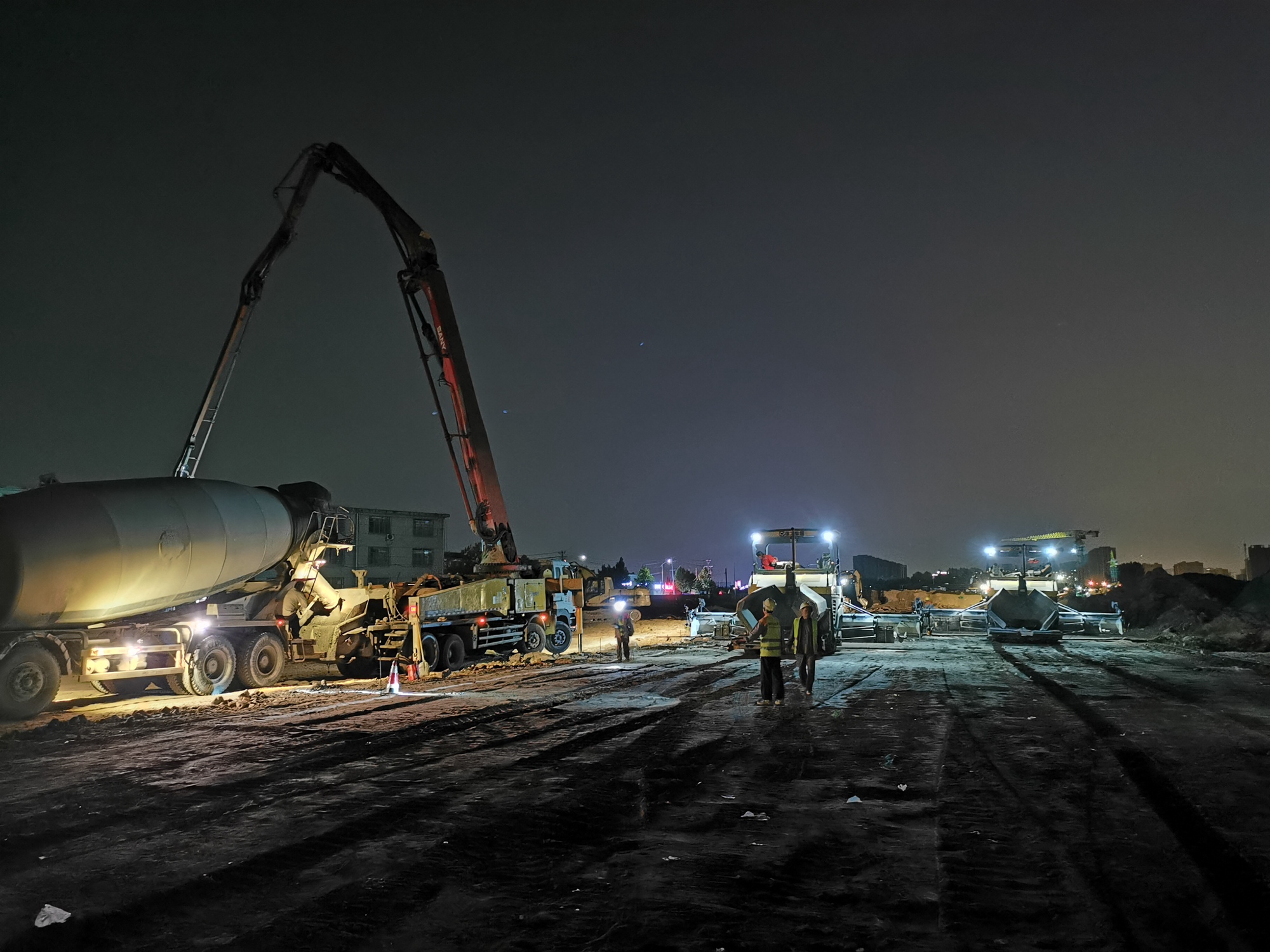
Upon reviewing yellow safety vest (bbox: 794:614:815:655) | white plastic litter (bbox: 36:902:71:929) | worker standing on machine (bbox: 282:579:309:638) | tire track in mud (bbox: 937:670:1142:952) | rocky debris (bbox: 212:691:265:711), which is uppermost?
worker standing on machine (bbox: 282:579:309:638)

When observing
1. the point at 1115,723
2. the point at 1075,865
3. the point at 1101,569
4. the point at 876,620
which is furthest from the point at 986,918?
the point at 1101,569

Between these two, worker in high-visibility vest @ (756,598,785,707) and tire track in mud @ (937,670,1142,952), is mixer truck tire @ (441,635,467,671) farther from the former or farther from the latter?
tire track in mud @ (937,670,1142,952)

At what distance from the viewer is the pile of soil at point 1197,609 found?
2628 centimetres

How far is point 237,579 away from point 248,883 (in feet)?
38.8

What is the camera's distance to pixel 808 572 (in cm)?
2562

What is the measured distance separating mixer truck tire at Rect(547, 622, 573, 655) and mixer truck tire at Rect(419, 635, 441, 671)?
5715 millimetres

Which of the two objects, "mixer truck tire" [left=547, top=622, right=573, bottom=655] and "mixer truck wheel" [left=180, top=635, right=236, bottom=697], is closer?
"mixer truck wheel" [left=180, top=635, right=236, bottom=697]

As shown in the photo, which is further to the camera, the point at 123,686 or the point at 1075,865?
the point at 123,686

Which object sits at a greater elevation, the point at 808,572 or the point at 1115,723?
the point at 808,572

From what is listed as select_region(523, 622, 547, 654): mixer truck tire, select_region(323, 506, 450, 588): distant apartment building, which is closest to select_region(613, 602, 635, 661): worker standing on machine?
select_region(523, 622, 547, 654): mixer truck tire

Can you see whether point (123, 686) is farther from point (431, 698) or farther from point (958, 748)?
point (958, 748)

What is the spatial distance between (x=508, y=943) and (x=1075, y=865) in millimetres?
3505

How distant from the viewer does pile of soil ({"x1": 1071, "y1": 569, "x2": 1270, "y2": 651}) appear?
26.3m

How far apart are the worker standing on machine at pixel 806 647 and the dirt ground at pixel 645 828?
1157 millimetres
